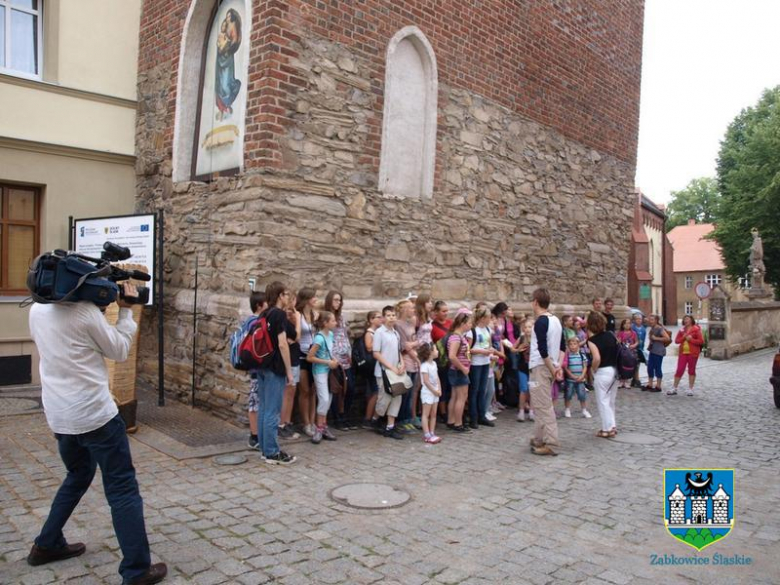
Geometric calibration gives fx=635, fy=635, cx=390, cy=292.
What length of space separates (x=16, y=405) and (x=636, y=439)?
7872 millimetres

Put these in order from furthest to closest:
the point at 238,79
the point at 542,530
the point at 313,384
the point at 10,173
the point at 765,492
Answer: the point at 10,173 < the point at 238,79 < the point at 313,384 < the point at 765,492 < the point at 542,530

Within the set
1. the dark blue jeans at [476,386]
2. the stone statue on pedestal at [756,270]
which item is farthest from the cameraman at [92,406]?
the stone statue on pedestal at [756,270]

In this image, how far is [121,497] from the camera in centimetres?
365

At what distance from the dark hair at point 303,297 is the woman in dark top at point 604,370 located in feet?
11.5

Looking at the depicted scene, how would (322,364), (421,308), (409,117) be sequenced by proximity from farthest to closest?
(409,117) → (421,308) → (322,364)

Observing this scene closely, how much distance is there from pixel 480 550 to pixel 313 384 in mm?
3437

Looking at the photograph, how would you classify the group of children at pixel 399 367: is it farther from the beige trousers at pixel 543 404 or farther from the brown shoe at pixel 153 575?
the brown shoe at pixel 153 575

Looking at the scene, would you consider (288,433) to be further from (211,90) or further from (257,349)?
(211,90)

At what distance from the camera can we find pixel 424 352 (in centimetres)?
758

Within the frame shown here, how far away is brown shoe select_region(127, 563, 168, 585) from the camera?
3594 mm

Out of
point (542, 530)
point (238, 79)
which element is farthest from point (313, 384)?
point (238, 79)

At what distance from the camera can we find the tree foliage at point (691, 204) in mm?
67062

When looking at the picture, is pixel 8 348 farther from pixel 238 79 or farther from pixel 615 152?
pixel 615 152

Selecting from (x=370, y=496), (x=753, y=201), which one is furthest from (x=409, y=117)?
(x=753, y=201)
